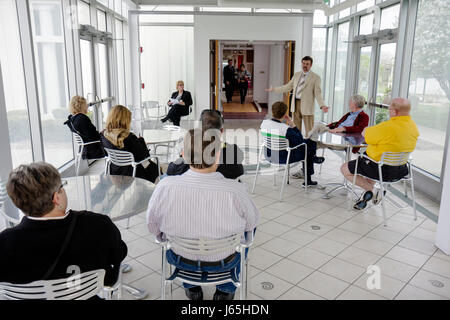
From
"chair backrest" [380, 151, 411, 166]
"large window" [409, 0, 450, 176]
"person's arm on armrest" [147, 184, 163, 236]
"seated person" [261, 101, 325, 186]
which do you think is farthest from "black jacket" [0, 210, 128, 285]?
"large window" [409, 0, 450, 176]

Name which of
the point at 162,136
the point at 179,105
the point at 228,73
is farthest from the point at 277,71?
the point at 162,136

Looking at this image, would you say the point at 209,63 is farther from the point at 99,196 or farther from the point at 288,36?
the point at 99,196

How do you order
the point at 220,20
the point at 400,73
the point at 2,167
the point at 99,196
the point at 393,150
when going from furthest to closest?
the point at 220,20 → the point at 400,73 → the point at 393,150 → the point at 2,167 → the point at 99,196

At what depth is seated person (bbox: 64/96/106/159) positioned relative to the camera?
13.9 feet

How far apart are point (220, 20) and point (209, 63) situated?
3.20ft

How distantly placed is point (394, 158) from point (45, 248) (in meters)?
3.27

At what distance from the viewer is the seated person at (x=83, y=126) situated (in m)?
4.24

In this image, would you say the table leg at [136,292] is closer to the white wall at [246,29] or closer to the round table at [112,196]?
the round table at [112,196]

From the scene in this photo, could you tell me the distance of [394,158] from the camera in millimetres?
3639

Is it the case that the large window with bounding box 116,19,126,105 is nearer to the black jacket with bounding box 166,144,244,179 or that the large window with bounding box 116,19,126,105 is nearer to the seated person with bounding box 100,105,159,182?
Result: the seated person with bounding box 100,105,159,182

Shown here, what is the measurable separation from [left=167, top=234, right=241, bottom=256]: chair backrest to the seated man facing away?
4 centimetres

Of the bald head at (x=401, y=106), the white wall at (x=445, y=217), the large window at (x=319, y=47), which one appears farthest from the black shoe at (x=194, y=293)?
the large window at (x=319, y=47)
